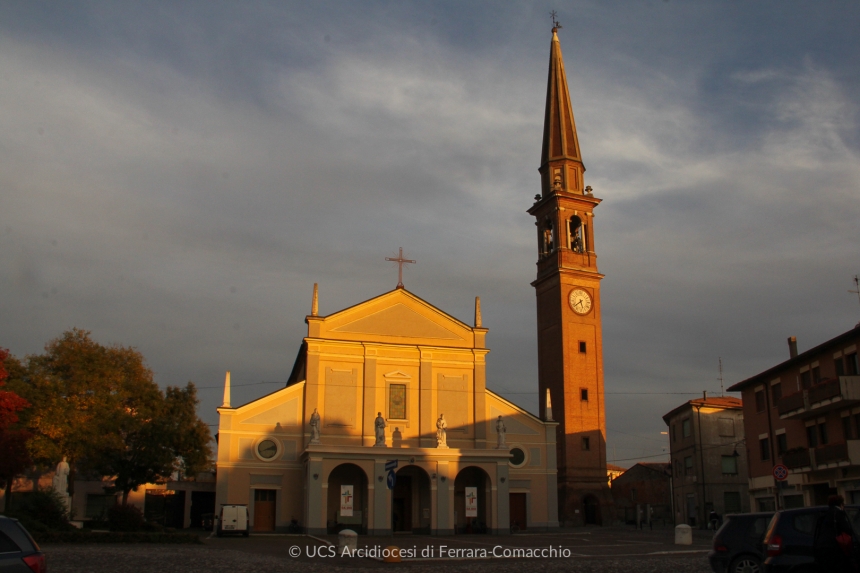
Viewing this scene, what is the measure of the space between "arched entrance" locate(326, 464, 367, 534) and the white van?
4.16 metres

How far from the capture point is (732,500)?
47.1 m

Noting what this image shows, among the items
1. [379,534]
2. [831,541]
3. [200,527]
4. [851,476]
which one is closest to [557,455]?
[379,534]

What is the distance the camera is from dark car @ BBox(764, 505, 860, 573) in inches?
455

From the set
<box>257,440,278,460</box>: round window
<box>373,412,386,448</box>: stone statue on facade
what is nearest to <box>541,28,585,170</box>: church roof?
<box>373,412,386,448</box>: stone statue on facade

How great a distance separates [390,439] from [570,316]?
14176mm

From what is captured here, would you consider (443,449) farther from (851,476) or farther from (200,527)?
(200,527)

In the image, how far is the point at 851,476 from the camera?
2872 centimetres

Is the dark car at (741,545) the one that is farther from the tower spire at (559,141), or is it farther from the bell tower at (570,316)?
the tower spire at (559,141)

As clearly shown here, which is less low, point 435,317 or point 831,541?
point 435,317

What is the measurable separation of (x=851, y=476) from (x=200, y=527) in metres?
39.0

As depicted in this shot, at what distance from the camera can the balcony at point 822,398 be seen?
93.1ft

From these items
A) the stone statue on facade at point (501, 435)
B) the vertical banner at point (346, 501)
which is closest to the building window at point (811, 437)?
the stone statue on facade at point (501, 435)

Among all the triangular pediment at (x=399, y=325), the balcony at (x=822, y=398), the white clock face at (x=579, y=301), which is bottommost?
the balcony at (x=822, y=398)

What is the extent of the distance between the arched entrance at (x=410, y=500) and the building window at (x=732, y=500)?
1991 cm
